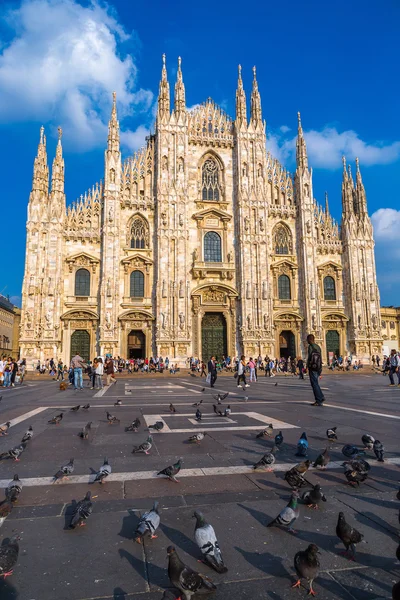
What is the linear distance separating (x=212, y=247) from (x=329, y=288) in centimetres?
1193

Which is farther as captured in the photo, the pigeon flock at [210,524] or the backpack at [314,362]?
Answer: the backpack at [314,362]

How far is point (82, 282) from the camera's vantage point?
3309 centimetres

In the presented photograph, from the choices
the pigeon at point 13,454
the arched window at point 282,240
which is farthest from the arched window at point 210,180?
the pigeon at point 13,454

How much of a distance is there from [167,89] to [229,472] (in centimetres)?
3719

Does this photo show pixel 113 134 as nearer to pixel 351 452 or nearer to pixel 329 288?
pixel 329 288

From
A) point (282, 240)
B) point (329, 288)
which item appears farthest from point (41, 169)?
point (329, 288)

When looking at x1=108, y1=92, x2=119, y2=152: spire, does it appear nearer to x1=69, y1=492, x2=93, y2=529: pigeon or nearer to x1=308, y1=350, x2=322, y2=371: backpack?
x1=308, y1=350, x2=322, y2=371: backpack

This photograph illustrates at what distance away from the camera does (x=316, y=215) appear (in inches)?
1512

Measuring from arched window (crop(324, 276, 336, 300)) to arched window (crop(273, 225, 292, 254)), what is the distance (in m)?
4.67

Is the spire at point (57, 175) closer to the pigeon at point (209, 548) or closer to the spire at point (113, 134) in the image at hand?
the spire at point (113, 134)

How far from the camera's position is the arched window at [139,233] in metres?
34.2

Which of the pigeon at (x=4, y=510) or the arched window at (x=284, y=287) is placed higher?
the arched window at (x=284, y=287)

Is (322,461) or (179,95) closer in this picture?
(322,461)

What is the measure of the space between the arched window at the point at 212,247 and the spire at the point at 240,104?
10.9 metres
